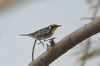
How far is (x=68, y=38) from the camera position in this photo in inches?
34.8

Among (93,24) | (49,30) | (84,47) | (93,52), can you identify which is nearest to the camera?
(93,24)

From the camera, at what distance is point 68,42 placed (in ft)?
2.89

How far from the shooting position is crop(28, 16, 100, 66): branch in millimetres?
827

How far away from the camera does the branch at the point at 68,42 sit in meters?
0.83

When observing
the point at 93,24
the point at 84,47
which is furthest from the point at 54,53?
the point at 84,47

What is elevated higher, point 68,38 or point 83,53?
point 68,38

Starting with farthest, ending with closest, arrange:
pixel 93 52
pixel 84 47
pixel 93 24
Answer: pixel 84 47
pixel 93 52
pixel 93 24

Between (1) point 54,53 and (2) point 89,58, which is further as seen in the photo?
(2) point 89,58

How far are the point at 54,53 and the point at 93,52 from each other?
0.19m

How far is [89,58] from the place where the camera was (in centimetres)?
102

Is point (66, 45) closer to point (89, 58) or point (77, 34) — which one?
point (77, 34)

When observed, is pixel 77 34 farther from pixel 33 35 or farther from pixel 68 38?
pixel 33 35

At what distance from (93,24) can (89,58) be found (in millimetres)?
225

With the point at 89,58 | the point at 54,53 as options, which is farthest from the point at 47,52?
the point at 89,58
